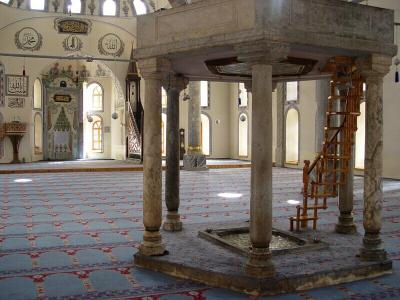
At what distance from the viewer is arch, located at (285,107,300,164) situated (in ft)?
54.5

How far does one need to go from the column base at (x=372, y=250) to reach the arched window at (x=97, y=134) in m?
17.7

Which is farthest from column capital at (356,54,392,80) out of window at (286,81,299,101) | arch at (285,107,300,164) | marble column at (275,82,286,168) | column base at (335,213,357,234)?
marble column at (275,82,286,168)

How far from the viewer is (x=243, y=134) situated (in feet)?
66.2

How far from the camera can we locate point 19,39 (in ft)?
58.0

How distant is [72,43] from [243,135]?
764 centimetres

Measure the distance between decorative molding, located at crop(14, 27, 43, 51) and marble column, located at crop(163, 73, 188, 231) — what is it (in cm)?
1395

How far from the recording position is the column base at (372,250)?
4168 mm

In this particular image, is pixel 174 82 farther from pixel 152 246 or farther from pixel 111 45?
pixel 111 45

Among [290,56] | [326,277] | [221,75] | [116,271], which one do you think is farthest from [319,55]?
[116,271]

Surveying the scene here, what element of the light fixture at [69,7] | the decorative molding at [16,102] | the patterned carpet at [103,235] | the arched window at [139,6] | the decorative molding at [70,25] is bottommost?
the patterned carpet at [103,235]

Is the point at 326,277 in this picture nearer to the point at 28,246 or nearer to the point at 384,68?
the point at 384,68

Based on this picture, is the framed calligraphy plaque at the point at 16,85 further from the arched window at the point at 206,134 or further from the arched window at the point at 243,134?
the arched window at the point at 243,134

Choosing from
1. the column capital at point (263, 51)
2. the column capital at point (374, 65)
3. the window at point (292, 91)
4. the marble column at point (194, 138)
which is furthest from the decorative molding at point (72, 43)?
the column capital at point (263, 51)

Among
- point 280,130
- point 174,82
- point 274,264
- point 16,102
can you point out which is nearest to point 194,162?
point 280,130
